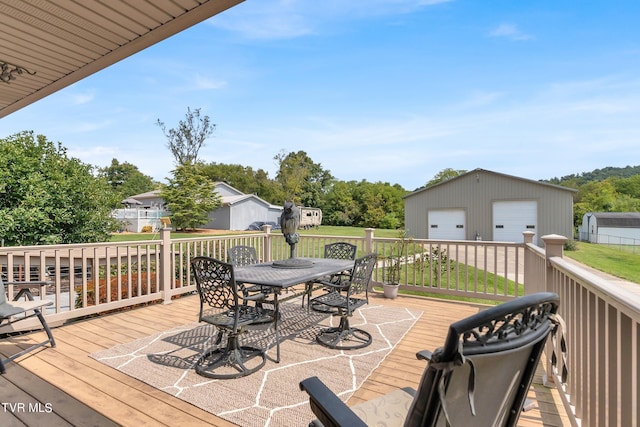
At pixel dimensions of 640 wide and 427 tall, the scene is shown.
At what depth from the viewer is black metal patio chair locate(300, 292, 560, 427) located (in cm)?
80

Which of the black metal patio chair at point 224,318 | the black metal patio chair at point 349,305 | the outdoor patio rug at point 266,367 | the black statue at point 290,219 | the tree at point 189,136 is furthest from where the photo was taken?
the tree at point 189,136

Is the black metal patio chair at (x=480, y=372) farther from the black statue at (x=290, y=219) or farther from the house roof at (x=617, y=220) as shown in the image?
the house roof at (x=617, y=220)

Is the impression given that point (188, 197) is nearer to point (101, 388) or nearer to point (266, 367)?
point (101, 388)

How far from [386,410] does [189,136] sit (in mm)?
29358

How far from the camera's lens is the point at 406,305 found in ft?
16.0

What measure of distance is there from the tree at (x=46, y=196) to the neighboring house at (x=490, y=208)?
14420 millimetres

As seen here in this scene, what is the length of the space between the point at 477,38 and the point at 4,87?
10.7m

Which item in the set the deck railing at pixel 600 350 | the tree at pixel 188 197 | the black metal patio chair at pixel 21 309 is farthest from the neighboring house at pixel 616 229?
the black metal patio chair at pixel 21 309

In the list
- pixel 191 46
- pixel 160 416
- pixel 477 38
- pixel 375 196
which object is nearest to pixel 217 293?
pixel 160 416

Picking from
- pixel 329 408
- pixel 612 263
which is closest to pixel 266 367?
pixel 329 408

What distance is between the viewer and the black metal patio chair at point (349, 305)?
10.7 ft

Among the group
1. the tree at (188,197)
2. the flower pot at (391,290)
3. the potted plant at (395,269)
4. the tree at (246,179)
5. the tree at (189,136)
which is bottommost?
the flower pot at (391,290)

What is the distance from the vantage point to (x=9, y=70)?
2.97 m

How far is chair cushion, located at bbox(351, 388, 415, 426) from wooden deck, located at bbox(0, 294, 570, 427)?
0.95m
